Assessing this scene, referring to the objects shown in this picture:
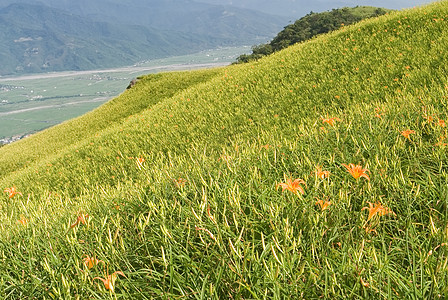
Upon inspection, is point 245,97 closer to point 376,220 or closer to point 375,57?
point 375,57

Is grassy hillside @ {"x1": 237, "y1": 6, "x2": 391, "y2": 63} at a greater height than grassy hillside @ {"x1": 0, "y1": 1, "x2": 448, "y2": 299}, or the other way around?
grassy hillside @ {"x1": 237, "y1": 6, "x2": 391, "y2": 63}

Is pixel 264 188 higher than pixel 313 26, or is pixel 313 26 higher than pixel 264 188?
pixel 313 26

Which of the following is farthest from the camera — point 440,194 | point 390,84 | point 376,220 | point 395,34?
point 395,34

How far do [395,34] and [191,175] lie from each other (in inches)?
418

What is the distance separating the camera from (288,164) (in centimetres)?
227

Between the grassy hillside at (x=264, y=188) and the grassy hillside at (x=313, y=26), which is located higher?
the grassy hillside at (x=313, y=26)

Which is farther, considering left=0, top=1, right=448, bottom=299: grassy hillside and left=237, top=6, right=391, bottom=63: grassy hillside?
left=237, top=6, right=391, bottom=63: grassy hillside

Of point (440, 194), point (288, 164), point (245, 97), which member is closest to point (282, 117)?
point (245, 97)

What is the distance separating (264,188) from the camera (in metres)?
1.87

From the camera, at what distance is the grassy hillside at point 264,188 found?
1183 millimetres

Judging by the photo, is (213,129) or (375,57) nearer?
(213,129)

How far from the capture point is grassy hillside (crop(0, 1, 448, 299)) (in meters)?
1.18

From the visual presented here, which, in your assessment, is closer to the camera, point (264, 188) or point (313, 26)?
point (264, 188)

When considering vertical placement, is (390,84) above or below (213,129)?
above
